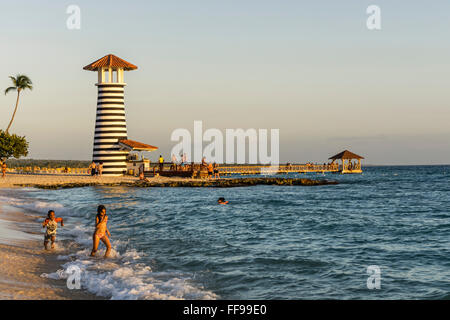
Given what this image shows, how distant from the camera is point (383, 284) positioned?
36.7 ft

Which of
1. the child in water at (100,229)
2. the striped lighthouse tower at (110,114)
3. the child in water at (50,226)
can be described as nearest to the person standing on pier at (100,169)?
the striped lighthouse tower at (110,114)

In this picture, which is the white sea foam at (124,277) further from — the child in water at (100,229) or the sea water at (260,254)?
the child in water at (100,229)

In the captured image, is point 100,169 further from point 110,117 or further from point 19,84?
point 19,84

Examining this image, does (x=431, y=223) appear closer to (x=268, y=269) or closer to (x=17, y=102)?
(x=268, y=269)

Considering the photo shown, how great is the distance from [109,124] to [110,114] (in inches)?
42.4

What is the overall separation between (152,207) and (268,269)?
59.4ft

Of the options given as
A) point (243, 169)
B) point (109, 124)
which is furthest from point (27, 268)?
point (243, 169)

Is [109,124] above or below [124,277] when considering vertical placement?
above

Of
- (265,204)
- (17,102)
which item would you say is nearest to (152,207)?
(265,204)

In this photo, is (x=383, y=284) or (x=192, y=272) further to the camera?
(x=192, y=272)

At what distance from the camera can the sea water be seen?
426 inches

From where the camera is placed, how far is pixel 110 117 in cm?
5428

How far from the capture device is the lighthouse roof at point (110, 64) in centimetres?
5380
